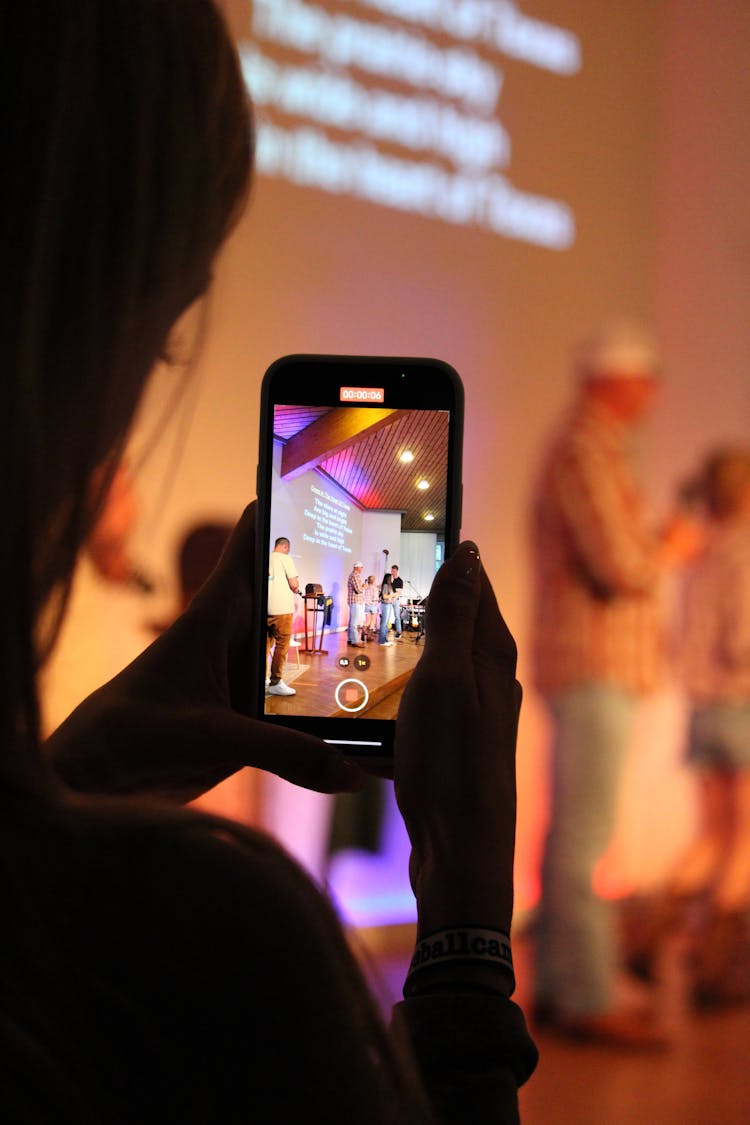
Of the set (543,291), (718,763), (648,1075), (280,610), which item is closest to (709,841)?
(718,763)

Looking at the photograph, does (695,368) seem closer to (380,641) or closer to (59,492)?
(380,641)

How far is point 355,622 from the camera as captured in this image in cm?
→ 77

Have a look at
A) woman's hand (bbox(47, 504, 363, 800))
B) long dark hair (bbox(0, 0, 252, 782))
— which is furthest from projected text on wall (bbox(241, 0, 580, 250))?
long dark hair (bbox(0, 0, 252, 782))

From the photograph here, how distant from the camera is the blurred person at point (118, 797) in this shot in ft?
0.79

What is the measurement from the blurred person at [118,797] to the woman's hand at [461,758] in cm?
10

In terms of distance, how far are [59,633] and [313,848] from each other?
5.67 ft

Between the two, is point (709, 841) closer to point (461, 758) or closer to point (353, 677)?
point (353, 677)

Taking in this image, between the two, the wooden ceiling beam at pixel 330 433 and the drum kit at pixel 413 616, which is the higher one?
the wooden ceiling beam at pixel 330 433

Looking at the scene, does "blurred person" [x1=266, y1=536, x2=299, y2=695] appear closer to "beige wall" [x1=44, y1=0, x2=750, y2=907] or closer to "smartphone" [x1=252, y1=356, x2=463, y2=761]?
"smartphone" [x1=252, y1=356, x2=463, y2=761]

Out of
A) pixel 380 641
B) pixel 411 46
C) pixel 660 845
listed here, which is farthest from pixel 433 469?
pixel 660 845

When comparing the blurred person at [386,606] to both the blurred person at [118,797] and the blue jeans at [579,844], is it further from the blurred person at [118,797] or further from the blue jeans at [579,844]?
the blue jeans at [579,844]

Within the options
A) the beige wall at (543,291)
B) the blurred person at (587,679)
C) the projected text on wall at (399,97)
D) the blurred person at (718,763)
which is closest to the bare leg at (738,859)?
the blurred person at (718,763)

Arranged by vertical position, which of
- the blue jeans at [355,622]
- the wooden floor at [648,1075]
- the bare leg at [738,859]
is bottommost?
the wooden floor at [648,1075]

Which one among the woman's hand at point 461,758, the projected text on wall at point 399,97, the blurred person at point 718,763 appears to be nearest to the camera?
the woman's hand at point 461,758
